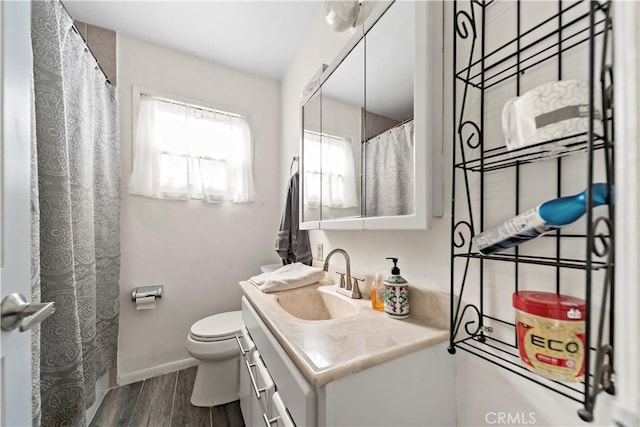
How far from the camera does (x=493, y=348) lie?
0.63 m

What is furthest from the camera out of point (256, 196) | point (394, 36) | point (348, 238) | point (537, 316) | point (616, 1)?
point (256, 196)

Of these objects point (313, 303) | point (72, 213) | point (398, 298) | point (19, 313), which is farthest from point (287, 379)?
point (72, 213)

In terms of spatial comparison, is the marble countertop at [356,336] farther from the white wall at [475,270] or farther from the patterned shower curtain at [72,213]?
the patterned shower curtain at [72,213]

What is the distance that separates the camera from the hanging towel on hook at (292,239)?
1607mm

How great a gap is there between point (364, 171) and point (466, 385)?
0.80 m

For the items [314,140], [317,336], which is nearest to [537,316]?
[317,336]

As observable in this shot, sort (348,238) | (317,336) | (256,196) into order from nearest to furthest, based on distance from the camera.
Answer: (317,336) < (348,238) < (256,196)

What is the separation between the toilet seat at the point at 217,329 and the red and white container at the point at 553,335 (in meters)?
1.29

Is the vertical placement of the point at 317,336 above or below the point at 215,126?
below

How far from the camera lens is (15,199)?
1.91ft

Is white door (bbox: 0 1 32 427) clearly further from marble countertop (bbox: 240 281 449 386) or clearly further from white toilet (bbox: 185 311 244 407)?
white toilet (bbox: 185 311 244 407)

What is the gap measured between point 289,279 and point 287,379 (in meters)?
0.55

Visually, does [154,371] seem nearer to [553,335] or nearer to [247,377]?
[247,377]

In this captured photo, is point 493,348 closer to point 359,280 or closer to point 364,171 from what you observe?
point 359,280
